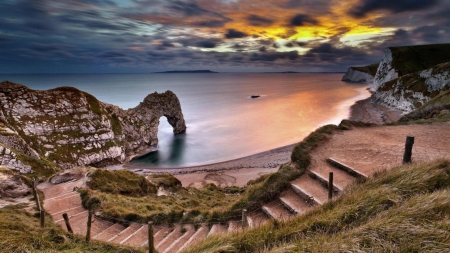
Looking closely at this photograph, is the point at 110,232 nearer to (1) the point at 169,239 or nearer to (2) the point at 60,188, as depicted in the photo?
(1) the point at 169,239

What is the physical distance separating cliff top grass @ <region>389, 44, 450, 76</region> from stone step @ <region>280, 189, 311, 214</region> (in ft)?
373

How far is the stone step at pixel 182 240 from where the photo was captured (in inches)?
337

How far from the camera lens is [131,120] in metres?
48.3

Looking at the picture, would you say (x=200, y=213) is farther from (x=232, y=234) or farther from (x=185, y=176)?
(x=185, y=176)

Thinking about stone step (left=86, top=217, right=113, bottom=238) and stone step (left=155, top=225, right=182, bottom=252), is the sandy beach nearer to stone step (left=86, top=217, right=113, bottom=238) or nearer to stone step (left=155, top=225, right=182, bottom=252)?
stone step (left=86, top=217, right=113, bottom=238)

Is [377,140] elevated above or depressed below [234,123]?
above

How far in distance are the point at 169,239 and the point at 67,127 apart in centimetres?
3630

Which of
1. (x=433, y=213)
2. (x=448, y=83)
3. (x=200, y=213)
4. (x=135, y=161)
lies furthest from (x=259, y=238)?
(x=448, y=83)

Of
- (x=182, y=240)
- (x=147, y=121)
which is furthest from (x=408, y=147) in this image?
(x=147, y=121)

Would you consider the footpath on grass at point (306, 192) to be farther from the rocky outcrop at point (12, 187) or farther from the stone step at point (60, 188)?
the rocky outcrop at point (12, 187)

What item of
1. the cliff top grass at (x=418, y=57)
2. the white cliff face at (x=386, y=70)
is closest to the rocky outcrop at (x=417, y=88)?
the white cliff face at (x=386, y=70)

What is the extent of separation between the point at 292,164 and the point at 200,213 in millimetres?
5446

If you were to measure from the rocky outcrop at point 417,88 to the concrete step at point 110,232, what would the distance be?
71162 millimetres

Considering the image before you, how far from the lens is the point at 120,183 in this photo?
56.6 feet
